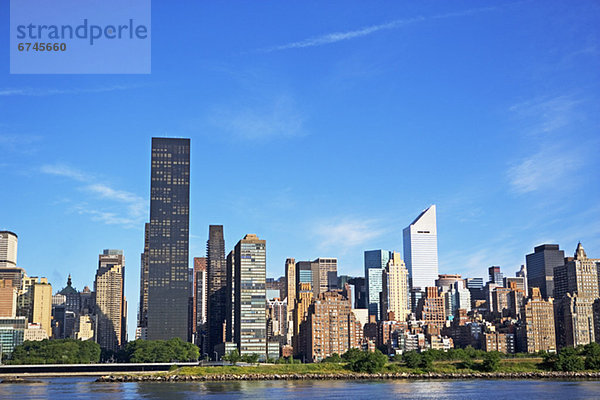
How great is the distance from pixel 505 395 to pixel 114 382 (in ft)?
340

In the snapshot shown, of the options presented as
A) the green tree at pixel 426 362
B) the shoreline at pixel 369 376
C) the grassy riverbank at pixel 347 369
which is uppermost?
the green tree at pixel 426 362

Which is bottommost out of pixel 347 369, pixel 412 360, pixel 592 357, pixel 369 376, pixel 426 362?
pixel 369 376

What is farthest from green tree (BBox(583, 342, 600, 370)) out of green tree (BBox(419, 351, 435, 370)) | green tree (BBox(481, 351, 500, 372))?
green tree (BBox(419, 351, 435, 370))

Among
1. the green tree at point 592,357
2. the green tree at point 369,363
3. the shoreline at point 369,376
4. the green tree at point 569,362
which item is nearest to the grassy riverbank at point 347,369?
the green tree at point 369,363

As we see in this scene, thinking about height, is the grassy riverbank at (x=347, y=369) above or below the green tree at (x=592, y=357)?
below

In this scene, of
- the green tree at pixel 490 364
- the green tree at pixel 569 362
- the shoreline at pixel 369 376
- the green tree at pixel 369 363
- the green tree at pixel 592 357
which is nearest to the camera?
the shoreline at pixel 369 376

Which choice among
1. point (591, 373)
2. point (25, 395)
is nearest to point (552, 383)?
point (591, 373)

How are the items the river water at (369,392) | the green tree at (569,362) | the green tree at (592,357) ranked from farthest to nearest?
the green tree at (592,357) < the green tree at (569,362) < the river water at (369,392)

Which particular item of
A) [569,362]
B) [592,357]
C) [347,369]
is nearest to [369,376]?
[347,369]

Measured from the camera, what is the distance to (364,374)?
185 meters

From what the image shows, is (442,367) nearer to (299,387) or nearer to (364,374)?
(364,374)

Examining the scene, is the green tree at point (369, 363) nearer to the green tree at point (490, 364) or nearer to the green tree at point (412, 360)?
the green tree at point (412, 360)

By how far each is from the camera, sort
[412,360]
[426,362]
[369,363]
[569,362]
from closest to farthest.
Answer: [569,362]
[369,363]
[426,362]
[412,360]

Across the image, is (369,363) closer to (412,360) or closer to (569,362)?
(412,360)
